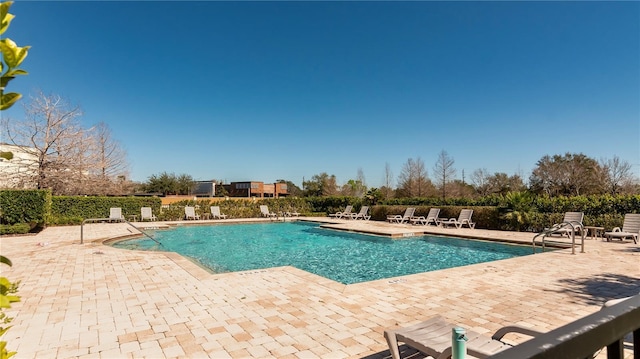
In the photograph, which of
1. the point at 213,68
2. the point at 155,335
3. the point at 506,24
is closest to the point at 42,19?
the point at 213,68

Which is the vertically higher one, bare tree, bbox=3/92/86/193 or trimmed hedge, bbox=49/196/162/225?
bare tree, bbox=3/92/86/193

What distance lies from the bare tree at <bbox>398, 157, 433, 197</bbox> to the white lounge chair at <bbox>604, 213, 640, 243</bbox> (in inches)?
932

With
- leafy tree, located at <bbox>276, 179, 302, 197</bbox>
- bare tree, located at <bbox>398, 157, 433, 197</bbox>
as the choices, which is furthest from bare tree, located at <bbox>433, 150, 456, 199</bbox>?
leafy tree, located at <bbox>276, 179, 302, 197</bbox>

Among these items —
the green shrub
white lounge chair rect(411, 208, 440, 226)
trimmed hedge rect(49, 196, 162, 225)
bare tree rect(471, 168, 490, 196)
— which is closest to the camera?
the green shrub

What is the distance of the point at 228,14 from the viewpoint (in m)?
15.6

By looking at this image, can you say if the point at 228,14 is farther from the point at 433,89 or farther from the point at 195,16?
the point at 433,89

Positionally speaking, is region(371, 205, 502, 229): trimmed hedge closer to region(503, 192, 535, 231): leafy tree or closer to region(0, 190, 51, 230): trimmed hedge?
region(503, 192, 535, 231): leafy tree

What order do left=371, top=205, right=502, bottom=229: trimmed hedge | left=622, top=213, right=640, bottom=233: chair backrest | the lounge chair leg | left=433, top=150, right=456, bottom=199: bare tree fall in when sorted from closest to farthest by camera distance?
the lounge chair leg, left=622, top=213, right=640, bottom=233: chair backrest, left=371, top=205, right=502, bottom=229: trimmed hedge, left=433, top=150, right=456, bottom=199: bare tree

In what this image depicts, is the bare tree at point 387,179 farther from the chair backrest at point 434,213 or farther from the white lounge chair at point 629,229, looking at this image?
the white lounge chair at point 629,229

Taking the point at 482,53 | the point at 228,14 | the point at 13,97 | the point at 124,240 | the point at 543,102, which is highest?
the point at 228,14

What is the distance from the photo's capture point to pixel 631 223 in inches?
435

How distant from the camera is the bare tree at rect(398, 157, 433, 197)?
35.2 m

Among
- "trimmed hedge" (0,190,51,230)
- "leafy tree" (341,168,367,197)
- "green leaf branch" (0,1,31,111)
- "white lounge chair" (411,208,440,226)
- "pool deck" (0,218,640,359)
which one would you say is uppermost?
"leafy tree" (341,168,367,197)

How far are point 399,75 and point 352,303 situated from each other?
19.2 meters
